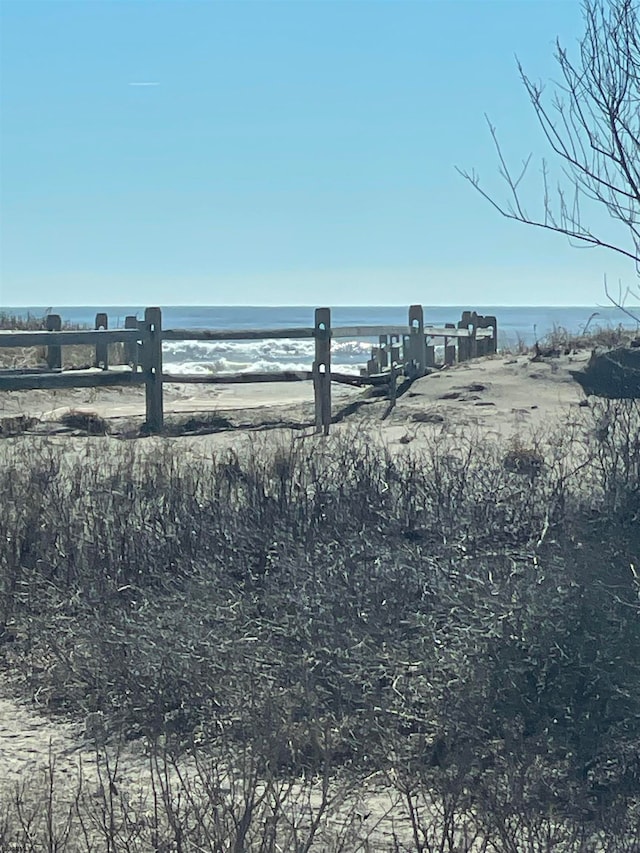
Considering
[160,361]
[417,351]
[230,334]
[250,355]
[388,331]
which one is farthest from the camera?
[250,355]

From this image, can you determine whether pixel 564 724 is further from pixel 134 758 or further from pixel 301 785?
pixel 134 758

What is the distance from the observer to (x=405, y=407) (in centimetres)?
1582

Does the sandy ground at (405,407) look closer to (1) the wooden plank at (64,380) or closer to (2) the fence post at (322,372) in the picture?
(2) the fence post at (322,372)

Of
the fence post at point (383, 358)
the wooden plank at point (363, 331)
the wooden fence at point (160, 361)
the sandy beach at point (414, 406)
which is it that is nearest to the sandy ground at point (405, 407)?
the sandy beach at point (414, 406)

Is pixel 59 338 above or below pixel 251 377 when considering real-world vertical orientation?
above

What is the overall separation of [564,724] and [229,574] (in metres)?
2.39

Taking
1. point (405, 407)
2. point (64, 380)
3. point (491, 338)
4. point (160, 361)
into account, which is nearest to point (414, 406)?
point (405, 407)

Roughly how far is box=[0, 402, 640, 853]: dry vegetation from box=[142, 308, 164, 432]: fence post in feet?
19.8

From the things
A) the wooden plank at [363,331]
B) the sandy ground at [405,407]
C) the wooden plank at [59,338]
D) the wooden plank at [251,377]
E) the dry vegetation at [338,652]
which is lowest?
the dry vegetation at [338,652]

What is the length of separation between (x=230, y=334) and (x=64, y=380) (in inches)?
102

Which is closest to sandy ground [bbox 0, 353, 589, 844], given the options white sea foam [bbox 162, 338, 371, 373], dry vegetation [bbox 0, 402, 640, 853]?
dry vegetation [bbox 0, 402, 640, 853]

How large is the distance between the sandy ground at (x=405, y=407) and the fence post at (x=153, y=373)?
1.11 ft

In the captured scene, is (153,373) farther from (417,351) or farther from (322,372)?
(417,351)

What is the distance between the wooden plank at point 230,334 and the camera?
585 inches
